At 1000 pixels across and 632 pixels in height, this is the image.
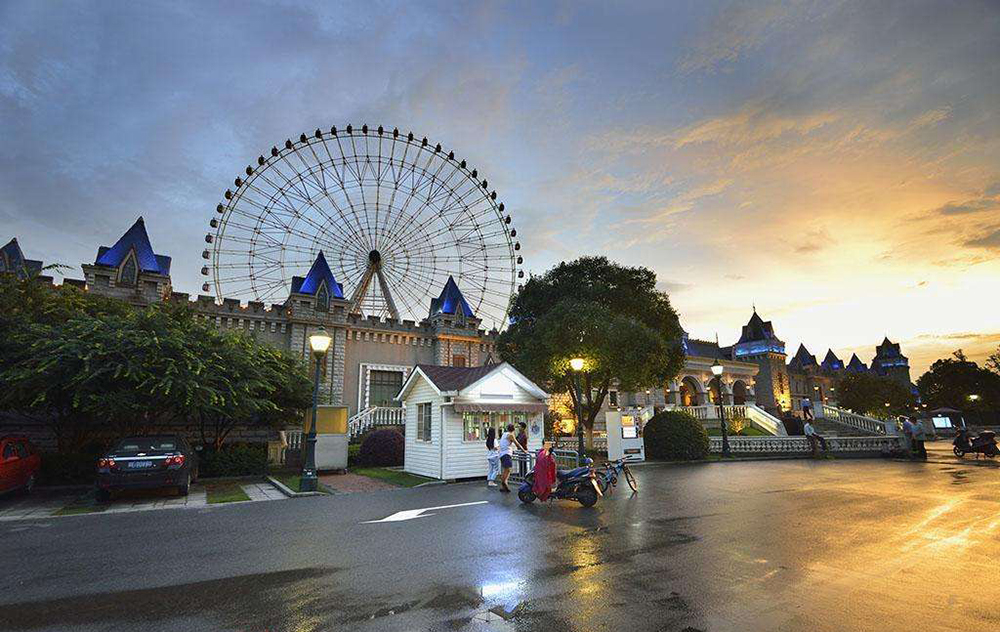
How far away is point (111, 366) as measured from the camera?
14.9 m

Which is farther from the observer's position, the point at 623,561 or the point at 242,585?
the point at 623,561

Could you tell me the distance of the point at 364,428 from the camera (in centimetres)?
2767

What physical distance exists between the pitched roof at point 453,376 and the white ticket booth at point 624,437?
720 cm

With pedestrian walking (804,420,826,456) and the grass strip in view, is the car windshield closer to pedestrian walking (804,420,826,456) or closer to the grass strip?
the grass strip

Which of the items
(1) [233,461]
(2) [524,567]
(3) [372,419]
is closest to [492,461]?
(2) [524,567]

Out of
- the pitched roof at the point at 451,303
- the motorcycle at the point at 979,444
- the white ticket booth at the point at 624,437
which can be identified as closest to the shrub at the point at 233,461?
the white ticket booth at the point at 624,437

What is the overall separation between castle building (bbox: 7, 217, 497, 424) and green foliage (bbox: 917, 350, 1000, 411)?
79180 millimetres

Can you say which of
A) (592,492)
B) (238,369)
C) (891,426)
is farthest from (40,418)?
(891,426)

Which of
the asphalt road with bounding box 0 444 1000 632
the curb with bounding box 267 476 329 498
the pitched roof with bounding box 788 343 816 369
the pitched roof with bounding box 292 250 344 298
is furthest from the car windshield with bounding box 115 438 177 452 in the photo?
the pitched roof with bounding box 788 343 816 369

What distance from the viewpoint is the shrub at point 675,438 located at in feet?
77.0

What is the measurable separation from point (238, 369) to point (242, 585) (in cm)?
1318

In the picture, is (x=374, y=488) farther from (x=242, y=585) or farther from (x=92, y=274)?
(x=92, y=274)

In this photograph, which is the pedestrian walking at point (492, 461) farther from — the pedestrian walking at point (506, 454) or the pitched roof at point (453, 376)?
the pitched roof at point (453, 376)

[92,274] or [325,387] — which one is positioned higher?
[92,274]
